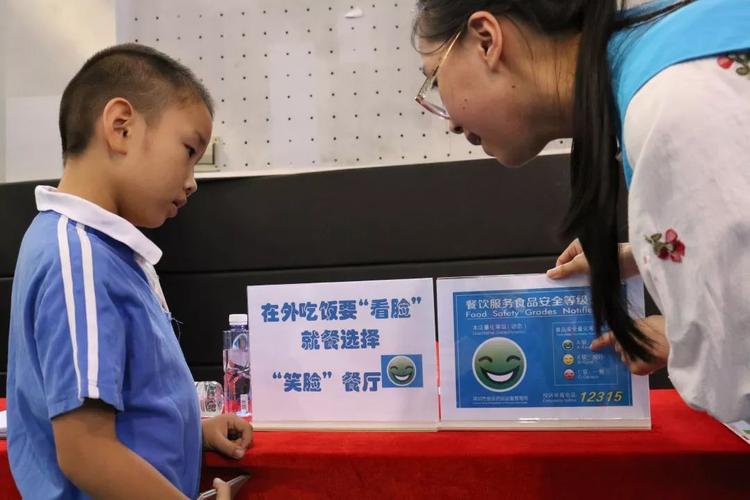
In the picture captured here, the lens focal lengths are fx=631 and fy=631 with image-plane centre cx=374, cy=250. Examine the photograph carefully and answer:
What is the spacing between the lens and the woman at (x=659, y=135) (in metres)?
0.49

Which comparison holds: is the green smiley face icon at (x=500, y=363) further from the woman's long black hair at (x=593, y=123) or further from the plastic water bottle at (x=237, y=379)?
the plastic water bottle at (x=237, y=379)

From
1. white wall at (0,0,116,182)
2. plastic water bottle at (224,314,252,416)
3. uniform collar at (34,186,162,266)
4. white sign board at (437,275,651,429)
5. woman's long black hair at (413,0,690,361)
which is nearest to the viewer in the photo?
woman's long black hair at (413,0,690,361)

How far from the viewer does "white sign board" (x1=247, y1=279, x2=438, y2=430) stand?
3.08ft

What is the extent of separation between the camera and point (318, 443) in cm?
90

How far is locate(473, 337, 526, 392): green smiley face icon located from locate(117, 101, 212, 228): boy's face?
1.61 ft

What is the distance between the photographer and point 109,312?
2.39ft

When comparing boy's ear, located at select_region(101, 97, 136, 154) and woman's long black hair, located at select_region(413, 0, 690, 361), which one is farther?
boy's ear, located at select_region(101, 97, 136, 154)

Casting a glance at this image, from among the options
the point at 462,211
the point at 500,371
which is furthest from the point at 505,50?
the point at 462,211

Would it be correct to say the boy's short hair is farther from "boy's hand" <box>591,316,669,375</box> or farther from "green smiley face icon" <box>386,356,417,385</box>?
"boy's hand" <box>591,316,669,375</box>

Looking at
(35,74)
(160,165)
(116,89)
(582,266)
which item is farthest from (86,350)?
(35,74)

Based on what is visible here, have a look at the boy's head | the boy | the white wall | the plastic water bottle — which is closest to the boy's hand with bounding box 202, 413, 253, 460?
the boy

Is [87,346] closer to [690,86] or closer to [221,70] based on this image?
[690,86]

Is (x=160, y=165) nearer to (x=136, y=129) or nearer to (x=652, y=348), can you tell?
(x=136, y=129)

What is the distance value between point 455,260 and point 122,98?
4.85ft
